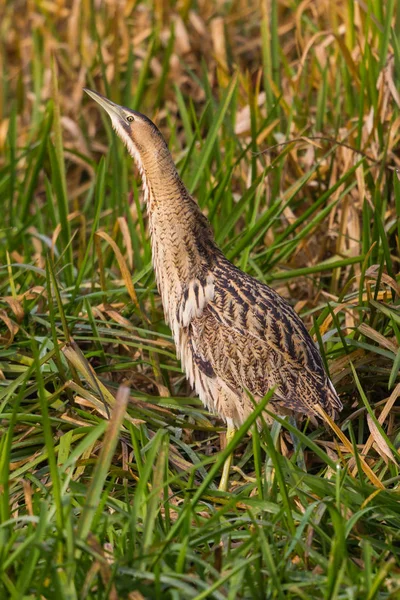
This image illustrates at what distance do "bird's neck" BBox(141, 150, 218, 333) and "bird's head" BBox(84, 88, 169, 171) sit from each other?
13 millimetres

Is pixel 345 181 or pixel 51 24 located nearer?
pixel 345 181

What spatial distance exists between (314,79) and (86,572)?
2926mm

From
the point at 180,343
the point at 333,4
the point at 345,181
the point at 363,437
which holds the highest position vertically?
the point at 333,4

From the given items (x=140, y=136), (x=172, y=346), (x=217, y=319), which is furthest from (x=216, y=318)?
(x=140, y=136)

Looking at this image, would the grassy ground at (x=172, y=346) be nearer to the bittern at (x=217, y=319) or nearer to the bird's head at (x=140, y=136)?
the bittern at (x=217, y=319)

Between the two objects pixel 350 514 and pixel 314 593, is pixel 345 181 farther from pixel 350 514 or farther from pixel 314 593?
pixel 314 593

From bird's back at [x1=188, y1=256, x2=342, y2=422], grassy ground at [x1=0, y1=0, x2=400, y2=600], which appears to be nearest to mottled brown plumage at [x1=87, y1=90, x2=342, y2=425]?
bird's back at [x1=188, y1=256, x2=342, y2=422]

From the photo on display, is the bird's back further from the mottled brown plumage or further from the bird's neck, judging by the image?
the bird's neck

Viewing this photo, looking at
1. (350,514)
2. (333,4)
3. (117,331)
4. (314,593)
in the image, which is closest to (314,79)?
(333,4)

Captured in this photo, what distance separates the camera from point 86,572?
6.85 feet

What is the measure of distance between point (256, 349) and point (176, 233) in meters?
0.42

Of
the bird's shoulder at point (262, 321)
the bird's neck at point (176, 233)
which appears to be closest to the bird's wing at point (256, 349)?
→ the bird's shoulder at point (262, 321)

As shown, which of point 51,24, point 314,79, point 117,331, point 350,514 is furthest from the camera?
point 51,24

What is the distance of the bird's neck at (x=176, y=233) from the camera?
2951 mm
